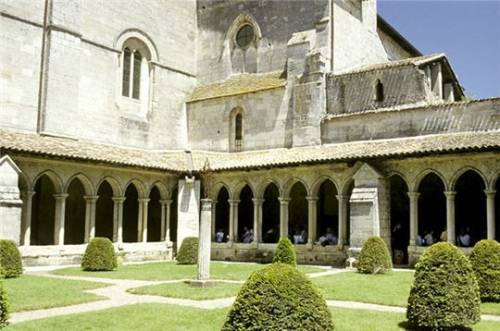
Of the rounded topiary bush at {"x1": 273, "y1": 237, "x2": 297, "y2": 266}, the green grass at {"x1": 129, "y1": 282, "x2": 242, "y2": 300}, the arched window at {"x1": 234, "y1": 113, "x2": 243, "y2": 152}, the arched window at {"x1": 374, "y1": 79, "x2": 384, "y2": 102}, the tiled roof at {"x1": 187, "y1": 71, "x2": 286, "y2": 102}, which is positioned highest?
the tiled roof at {"x1": 187, "y1": 71, "x2": 286, "y2": 102}

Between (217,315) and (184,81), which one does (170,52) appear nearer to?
(184,81)

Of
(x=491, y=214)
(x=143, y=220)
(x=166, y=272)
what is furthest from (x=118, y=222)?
(x=491, y=214)

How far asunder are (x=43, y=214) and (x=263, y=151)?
9.14 meters

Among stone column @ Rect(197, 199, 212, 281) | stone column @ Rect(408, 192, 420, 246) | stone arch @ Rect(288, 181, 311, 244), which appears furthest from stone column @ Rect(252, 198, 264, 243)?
stone column @ Rect(197, 199, 212, 281)

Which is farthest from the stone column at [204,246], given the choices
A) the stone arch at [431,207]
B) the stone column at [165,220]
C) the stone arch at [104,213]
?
the stone arch at [104,213]

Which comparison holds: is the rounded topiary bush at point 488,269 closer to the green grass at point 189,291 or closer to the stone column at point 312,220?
the green grass at point 189,291

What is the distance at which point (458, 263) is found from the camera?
311 inches

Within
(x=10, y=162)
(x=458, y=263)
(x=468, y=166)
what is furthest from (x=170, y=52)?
(x=458, y=263)

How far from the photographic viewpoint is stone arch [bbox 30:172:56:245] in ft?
67.9

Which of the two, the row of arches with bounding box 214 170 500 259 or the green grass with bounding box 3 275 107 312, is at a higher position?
the row of arches with bounding box 214 170 500 259

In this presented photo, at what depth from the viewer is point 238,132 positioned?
2495cm

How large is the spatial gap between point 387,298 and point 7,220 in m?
10.9

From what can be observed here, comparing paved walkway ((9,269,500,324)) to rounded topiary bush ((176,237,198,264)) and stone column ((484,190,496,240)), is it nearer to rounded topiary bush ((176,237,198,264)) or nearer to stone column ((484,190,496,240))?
rounded topiary bush ((176,237,198,264))

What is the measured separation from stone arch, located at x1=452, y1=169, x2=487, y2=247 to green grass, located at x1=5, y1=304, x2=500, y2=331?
12293mm
